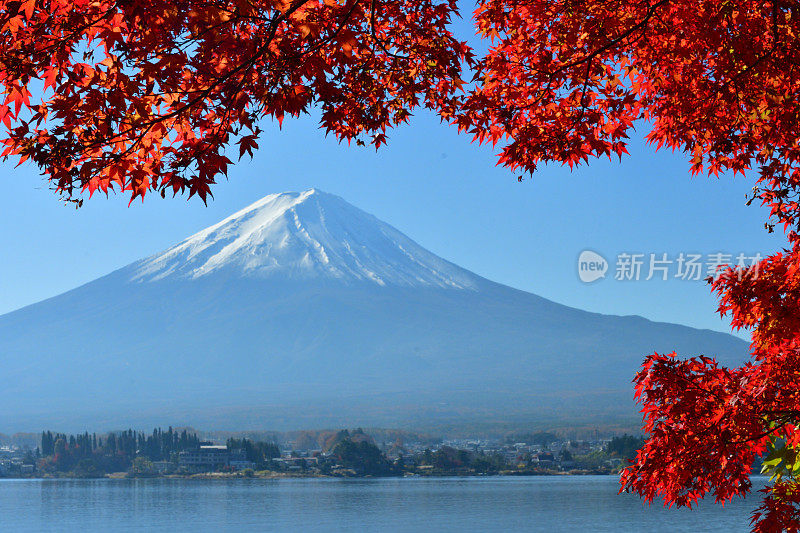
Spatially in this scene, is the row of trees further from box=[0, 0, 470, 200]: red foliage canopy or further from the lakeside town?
box=[0, 0, 470, 200]: red foliage canopy

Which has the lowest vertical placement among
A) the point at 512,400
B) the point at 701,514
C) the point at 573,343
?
the point at 701,514

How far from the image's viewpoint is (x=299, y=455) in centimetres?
14625

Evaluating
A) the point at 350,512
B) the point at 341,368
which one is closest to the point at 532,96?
the point at 350,512

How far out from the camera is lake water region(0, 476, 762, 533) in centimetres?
7075

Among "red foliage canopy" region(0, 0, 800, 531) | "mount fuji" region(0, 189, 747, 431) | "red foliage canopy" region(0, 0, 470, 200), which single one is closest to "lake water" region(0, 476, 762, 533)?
"mount fuji" region(0, 189, 747, 431)

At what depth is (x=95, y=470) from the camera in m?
145

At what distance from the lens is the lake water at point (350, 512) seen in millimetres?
70750

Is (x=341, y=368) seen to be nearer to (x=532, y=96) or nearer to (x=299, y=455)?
(x=299, y=455)

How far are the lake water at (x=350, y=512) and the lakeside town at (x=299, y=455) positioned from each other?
14036 mm

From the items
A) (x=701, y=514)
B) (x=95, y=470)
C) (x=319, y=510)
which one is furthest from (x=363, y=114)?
(x=95, y=470)

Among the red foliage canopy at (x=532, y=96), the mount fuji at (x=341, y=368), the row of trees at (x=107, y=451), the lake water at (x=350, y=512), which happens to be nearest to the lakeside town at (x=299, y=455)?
the row of trees at (x=107, y=451)

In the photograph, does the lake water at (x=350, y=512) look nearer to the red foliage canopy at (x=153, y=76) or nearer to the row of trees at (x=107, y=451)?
the row of trees at (x=107, y=451)

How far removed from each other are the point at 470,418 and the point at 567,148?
159725 millimetres

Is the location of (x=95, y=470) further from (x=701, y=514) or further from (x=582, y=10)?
(x=582, y=10)
